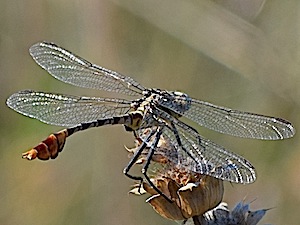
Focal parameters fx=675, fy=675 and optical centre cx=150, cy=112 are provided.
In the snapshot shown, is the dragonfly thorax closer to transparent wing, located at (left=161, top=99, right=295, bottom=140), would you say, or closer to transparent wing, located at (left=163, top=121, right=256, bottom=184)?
transparent wing, located at (left=161, top=99, right=295, bottom=140)

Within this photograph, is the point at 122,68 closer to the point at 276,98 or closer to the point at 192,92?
the point at 192,92

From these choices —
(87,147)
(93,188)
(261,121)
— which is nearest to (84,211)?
(93,188)

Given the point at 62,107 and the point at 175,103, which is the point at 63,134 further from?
the point at 175,103

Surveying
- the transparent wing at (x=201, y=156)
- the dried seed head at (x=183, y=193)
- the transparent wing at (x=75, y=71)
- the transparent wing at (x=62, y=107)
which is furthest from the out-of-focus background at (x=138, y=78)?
the dried seed head at (x=183, y=193)

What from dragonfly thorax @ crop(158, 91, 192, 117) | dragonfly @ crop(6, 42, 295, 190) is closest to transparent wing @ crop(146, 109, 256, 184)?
dragonfly @ crop(6, 42, 295, 190)

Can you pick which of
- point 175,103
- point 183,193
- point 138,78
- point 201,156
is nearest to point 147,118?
point 175,103
